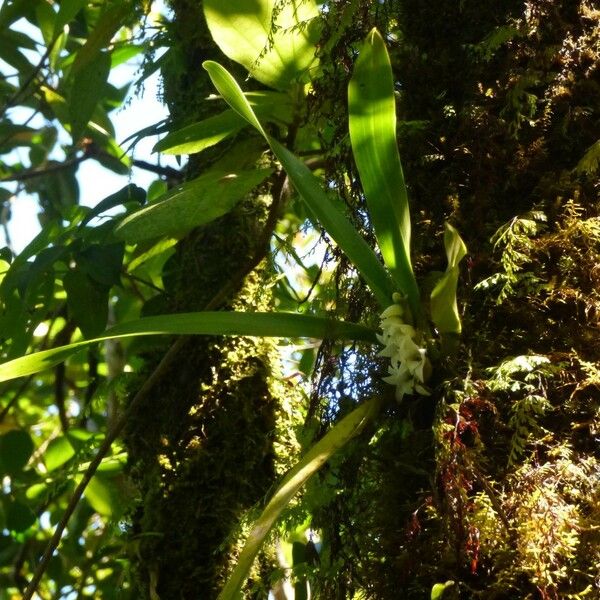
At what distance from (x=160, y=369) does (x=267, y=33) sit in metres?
0.48

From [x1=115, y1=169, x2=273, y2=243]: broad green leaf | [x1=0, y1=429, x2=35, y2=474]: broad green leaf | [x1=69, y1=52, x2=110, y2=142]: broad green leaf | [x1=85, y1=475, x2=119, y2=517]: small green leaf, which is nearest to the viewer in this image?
[x1=115, y1=169, x2=273, y2=243]: broad green leaf

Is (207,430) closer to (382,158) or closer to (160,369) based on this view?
(160,369)

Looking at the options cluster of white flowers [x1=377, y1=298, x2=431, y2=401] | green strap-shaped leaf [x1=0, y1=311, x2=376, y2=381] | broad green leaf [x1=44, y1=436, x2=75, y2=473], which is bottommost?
cluster of white flowers [x1=377, y1=298, x2=431, y2=401]

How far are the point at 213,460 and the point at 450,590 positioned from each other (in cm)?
60

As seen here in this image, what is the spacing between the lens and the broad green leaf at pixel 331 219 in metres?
0.71

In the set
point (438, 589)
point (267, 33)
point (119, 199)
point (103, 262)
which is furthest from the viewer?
point (119, 199)

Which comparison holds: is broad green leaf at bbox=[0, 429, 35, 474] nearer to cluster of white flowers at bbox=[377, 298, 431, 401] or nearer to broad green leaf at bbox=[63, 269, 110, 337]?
broad green leaf at bbox=[63, 269, 110, 337]

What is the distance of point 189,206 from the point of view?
943 millimetres

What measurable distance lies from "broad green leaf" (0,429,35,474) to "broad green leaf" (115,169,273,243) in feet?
2.82

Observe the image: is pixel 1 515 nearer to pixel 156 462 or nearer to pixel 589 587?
pixel 156 462

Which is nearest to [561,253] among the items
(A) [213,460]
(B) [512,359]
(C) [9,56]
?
(B) [512,359]

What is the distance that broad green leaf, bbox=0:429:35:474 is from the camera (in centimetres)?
161

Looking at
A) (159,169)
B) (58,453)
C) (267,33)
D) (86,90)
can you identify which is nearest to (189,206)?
(267,33)

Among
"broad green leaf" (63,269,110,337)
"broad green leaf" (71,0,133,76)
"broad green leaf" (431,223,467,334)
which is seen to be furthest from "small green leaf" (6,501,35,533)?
"broad green leaf" (431,223,467,334)
